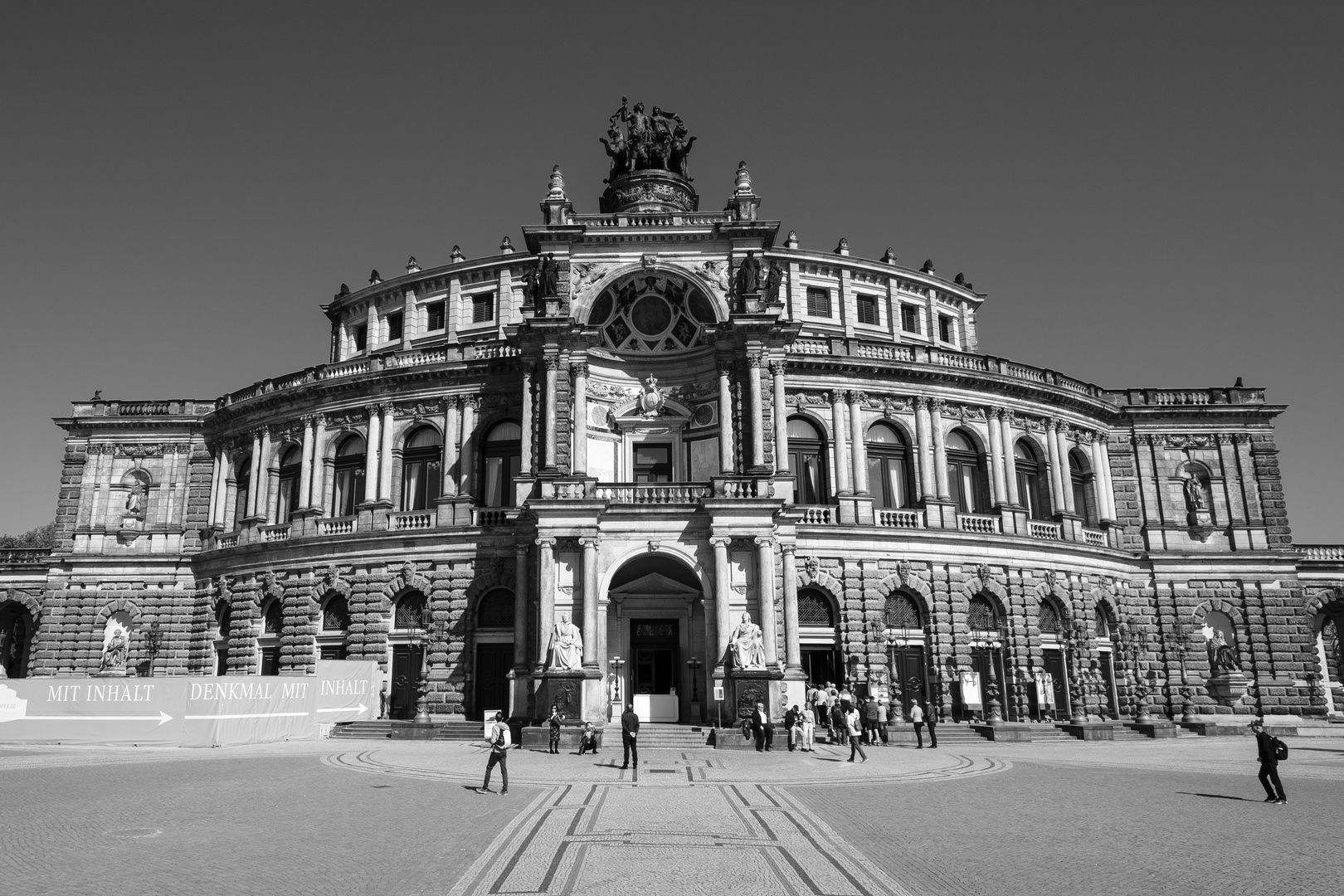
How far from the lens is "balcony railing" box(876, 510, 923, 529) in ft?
143

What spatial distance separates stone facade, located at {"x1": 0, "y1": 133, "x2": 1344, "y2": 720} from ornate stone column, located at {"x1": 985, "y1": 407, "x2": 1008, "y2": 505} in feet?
0.38

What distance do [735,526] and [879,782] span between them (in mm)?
14808

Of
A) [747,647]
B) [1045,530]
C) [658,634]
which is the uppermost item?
[1045,530]

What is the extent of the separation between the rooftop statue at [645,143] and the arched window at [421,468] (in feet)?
59.8

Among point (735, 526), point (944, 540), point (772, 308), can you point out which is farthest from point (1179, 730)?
point (772, 308)

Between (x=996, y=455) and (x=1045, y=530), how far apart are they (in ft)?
14.5

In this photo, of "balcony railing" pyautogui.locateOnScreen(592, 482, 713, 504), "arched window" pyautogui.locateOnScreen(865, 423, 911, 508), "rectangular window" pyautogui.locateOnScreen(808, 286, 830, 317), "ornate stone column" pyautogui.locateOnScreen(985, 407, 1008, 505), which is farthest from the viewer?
"rectangular window" pyautogui.locateOnScreen(808, 286, 830, 317)

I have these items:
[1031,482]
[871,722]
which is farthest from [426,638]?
[1031,482]

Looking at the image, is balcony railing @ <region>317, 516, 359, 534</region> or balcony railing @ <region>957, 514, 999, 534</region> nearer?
balcony railing @ <region>957, 514, 999, 534</region>

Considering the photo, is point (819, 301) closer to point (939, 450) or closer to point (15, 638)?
point (939, 450)

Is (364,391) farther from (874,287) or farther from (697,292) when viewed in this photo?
(874,287)

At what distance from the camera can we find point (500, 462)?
45.2 m

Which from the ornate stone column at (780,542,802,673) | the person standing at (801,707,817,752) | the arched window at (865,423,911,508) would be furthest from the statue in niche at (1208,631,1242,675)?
the person standing at (801,707,817,752)

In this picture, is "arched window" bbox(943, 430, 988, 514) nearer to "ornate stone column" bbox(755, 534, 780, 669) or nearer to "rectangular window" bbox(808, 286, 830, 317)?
"rectangular window" bbox(808, 286, 830, 317)
